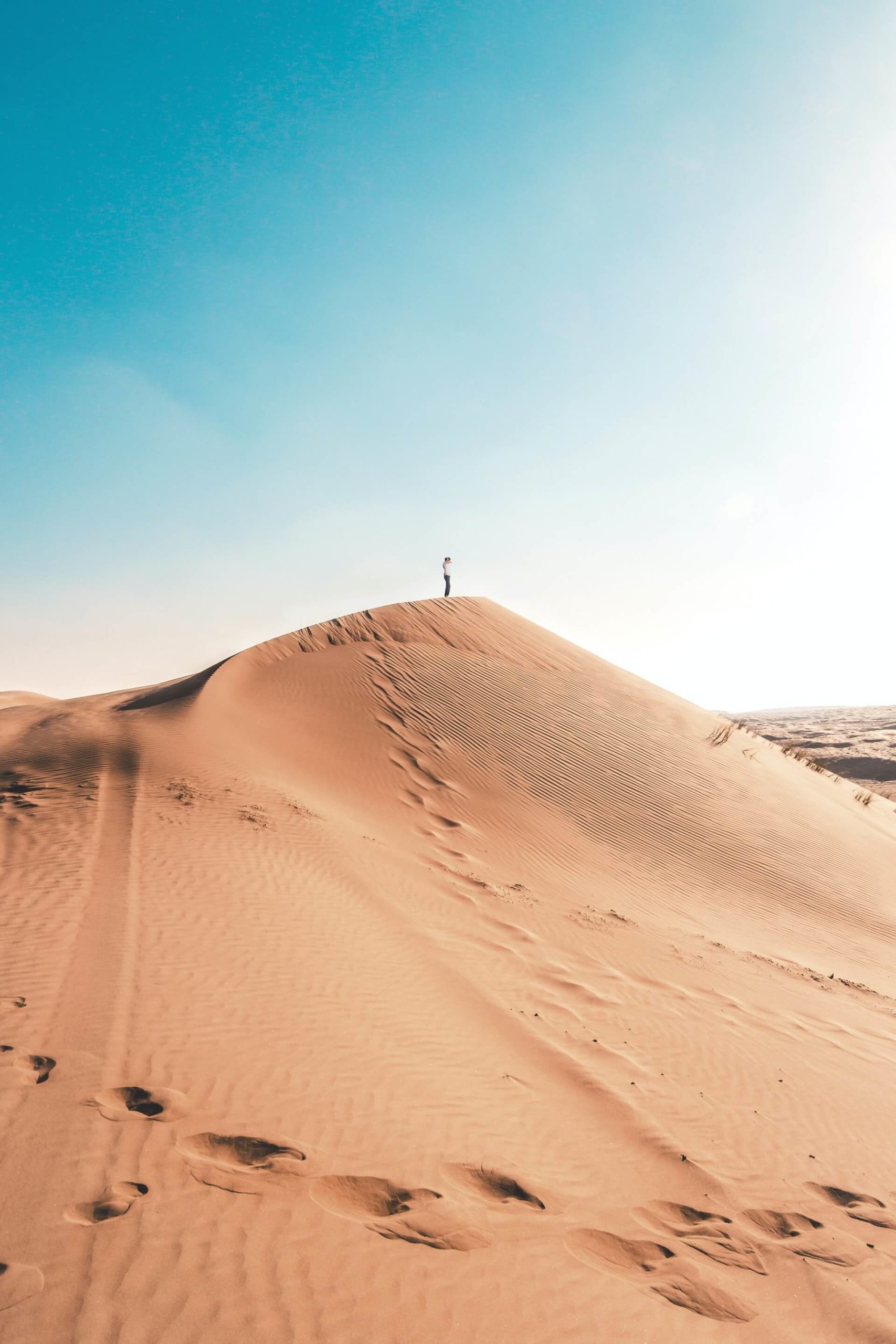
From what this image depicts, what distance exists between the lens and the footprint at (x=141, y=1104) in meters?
3.48

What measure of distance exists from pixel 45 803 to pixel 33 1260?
24.4 ft

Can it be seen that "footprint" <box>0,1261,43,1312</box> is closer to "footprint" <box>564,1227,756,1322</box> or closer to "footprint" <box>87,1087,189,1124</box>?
"footprint" <box>87,1087,189,1124</box>

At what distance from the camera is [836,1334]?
296cm

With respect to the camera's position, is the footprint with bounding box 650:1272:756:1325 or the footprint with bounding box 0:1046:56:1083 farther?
the footprint with bounding box 0:1046:56:1083

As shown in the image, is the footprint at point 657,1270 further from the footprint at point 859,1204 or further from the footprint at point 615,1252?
the footprint at point 859,1204

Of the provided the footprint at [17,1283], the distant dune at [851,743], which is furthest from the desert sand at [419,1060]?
the distant dune at [851,743]

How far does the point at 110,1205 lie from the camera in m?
2.89

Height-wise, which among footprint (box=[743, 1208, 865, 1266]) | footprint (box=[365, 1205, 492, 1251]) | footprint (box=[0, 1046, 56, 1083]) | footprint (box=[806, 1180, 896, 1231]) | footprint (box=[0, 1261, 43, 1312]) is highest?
footprint (box=[0, 1046, 56, 1083])

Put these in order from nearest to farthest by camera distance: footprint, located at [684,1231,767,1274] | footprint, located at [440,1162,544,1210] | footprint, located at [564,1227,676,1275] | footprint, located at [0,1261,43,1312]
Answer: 1. footprint, located at [0,1261,43,1312]
2. footprint, located at [564,1227,676,1275]
3. footprint, located at [684,1231,767,1274]
4. footprint, located at [440,1162,544,1210]

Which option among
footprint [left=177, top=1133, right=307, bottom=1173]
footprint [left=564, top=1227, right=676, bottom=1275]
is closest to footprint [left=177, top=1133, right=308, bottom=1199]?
footprint [left=177, top=1133, right=307, bottom=1173]

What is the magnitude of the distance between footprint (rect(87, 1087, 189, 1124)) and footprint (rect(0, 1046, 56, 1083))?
0.40 meters

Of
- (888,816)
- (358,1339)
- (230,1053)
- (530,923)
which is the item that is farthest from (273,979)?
(888,816)

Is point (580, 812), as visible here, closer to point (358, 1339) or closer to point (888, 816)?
point (888, 816)

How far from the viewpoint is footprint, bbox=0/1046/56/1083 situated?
3.71 m
